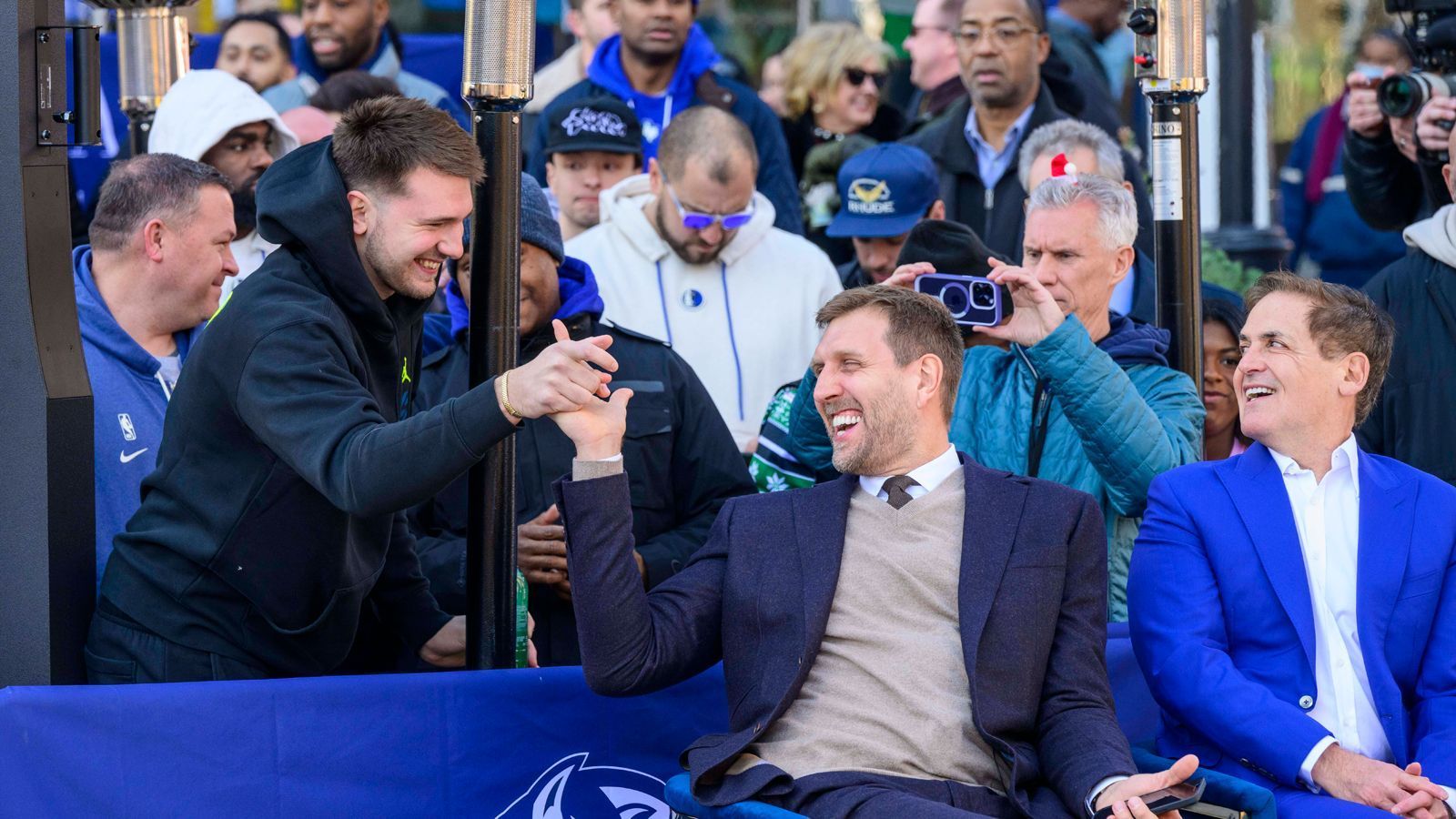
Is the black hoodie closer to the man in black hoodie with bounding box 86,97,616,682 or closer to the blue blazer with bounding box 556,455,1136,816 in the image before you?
the man in black hoodie with bounding box 86,97,616,682

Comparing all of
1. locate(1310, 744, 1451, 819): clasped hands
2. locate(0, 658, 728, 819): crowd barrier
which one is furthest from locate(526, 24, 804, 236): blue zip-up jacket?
locate(1310, 744, 1451, 819): clasped hands

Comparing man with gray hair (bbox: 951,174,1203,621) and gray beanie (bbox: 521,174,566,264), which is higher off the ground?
gray beanie (bbox: 521,174,566,264)

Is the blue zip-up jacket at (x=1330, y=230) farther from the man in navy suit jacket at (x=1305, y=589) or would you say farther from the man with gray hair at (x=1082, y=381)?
the man in navy suit jacket at (x=1305, y=589)

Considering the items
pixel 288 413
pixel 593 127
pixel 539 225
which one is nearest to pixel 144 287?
pixel 539 225

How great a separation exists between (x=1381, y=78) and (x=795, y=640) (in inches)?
132

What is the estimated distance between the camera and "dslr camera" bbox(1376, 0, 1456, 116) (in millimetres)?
6008

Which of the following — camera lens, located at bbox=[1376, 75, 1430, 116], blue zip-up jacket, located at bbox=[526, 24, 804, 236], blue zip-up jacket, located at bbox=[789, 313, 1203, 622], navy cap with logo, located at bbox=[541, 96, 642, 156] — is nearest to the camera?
blue zip-up jacket, located at bbox=[789, 313, 1203, 622]

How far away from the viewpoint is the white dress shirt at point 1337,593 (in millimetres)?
4273

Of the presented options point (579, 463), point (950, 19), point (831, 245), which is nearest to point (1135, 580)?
point (579, 463)

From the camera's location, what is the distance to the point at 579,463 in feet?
12.8

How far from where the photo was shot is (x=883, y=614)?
160 inches

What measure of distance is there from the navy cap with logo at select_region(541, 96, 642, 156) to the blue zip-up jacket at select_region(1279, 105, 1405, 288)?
392cm

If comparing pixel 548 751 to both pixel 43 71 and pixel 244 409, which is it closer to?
pixel 244 409

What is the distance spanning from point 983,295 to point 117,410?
225 cm
